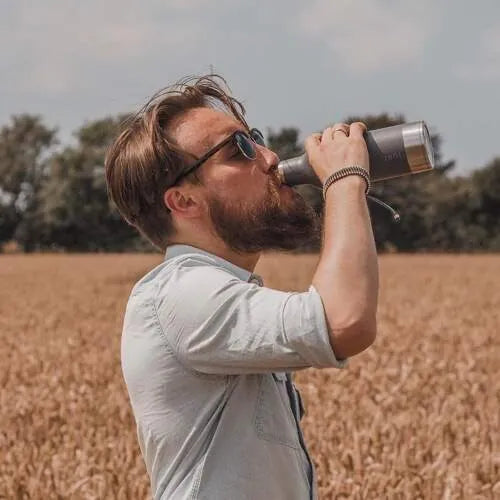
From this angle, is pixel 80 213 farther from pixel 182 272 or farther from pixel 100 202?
pixel 182 272

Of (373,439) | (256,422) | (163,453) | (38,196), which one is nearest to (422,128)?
(256,422)

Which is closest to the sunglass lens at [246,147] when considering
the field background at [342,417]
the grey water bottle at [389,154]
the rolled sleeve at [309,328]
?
the grey water bottle at [389,154]

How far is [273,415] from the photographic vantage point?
6.54 feet

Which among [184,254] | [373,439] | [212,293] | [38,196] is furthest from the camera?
[38,196]

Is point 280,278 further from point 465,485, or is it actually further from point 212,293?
point 212,293

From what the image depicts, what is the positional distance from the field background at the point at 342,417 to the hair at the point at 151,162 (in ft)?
6.83

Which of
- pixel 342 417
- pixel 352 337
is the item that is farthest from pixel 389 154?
pixel 342 417

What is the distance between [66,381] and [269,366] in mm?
5591

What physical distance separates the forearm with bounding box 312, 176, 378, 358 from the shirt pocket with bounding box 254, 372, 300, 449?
0.25 meters

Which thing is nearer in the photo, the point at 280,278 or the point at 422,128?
the point at 422,128

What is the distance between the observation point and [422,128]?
7.10 ft

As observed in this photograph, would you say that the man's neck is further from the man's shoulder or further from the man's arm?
the man's arm

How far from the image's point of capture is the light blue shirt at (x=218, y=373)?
184cm

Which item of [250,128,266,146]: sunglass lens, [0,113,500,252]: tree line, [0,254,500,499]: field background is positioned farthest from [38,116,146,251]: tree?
[250,128,266,146]: sunglass lens
